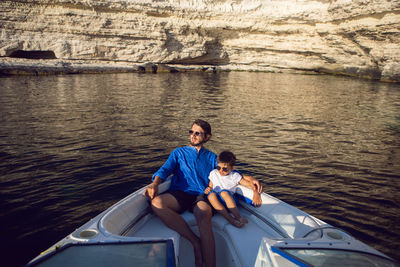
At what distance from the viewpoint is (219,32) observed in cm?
3606

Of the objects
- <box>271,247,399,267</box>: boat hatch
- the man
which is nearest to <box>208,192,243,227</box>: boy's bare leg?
the man

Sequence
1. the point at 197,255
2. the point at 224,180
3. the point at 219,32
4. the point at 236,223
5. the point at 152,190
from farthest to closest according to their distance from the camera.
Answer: the point at 219,32
the point at 224,180
the point at 152,190
the point at 236,223
the point at 197,255

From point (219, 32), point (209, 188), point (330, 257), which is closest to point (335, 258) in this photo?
point (330, 257)

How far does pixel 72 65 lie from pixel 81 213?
27610mm

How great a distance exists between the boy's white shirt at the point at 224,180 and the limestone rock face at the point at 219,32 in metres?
27.3

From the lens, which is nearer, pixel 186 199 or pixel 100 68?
pixel 186 199

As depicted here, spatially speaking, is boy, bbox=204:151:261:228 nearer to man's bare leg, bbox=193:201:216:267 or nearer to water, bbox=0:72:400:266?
man's bare leg, bbox=193:201:216:267

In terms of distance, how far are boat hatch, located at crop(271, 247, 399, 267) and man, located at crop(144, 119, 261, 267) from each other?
1.04 meters

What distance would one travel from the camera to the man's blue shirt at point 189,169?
3.54 metres

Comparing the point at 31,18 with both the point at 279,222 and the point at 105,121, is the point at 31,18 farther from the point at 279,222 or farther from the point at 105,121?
the point at 279,222

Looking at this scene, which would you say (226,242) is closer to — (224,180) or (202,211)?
(202,211)

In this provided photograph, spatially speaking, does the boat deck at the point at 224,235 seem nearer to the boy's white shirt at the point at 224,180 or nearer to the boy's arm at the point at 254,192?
the boy's arm at the point at 254,192

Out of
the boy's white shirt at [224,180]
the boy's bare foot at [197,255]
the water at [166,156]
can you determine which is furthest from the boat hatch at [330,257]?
the water at [166,156]

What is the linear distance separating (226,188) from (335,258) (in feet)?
5.37
